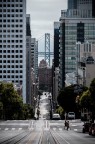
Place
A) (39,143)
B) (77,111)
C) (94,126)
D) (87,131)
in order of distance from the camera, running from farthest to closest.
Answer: (77,111)
(87,131)
(94,126)
(39,143)

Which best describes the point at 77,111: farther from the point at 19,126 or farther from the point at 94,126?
the point at 94,126

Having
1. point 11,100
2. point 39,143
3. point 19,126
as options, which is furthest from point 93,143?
point 11,100

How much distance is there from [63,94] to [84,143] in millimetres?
112350

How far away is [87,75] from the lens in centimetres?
17050

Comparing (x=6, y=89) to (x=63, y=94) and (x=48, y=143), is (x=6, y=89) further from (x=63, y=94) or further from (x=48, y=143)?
(x=48, y=143)

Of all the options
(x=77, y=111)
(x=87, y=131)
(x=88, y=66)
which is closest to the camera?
(x=87, y=131)

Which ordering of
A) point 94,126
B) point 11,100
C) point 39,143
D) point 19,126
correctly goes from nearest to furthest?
point 39,143, point 94,126, point 19,126, point 11,100

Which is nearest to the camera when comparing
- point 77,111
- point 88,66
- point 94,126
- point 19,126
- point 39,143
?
point 39,143

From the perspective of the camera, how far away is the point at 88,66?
170125mm

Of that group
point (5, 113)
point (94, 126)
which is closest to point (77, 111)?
point (5, 113)

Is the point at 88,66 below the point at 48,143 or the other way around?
the other way around

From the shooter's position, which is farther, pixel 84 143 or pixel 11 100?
pixel 11 100

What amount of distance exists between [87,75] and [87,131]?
300ft

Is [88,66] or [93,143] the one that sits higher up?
[88,66]
